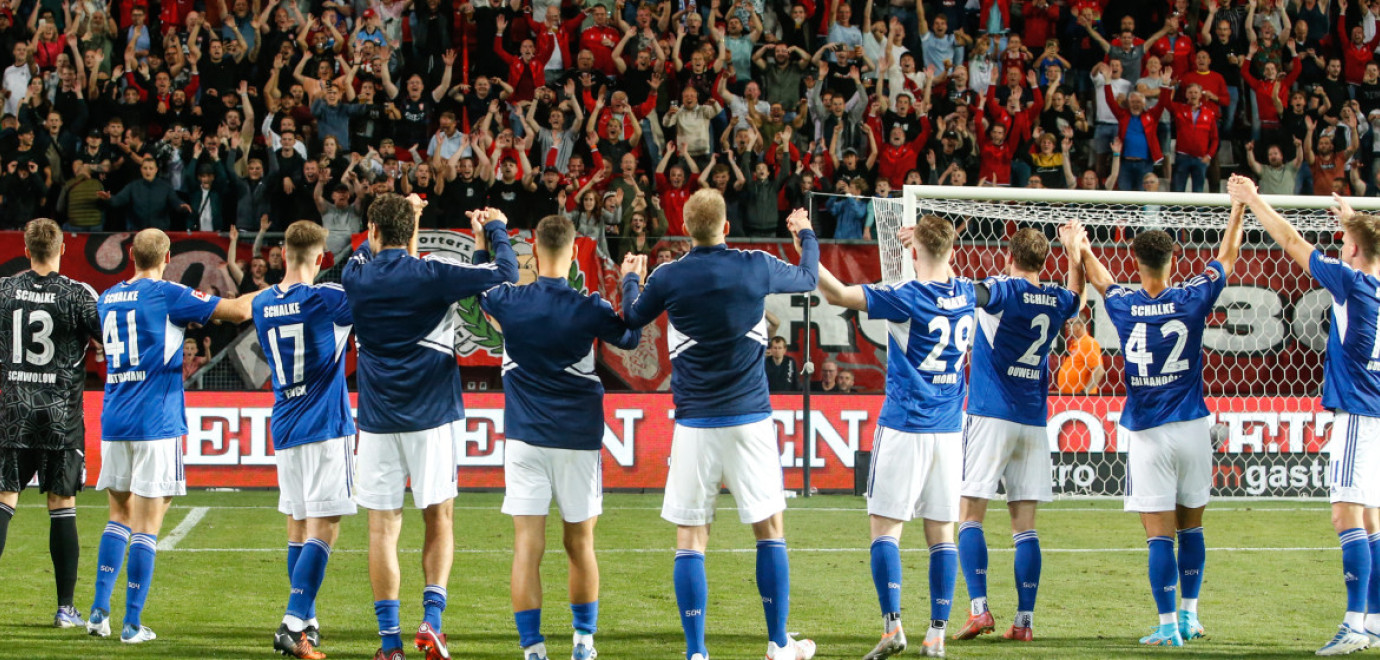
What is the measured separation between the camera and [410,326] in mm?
6547

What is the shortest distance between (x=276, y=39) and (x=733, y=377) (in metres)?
14.6

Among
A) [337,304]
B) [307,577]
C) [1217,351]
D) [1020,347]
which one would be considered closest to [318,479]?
[307,577]

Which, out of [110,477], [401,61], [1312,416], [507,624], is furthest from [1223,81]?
[110,477]

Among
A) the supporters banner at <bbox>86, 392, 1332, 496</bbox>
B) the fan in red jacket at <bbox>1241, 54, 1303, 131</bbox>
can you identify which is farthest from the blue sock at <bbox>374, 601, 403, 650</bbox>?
the fan in red jacket at <bbox>1241, 54, 1303, 131</bbox>

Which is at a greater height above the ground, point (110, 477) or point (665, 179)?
point (665, 179)

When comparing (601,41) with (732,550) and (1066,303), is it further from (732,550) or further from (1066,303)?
(1066,303)

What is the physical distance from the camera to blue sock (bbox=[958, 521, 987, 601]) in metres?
7.39

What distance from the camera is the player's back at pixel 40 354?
7.68 m

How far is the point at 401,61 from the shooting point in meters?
19.3

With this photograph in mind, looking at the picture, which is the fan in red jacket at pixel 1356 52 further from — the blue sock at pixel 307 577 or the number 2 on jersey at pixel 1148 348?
the blue sock at pixel 307 577

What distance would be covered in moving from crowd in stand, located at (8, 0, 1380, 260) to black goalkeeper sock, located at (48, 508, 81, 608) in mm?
8456

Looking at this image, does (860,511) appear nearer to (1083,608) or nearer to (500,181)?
(1083,608)

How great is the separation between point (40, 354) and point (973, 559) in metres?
5.47

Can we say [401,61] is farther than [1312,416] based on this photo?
Yes
